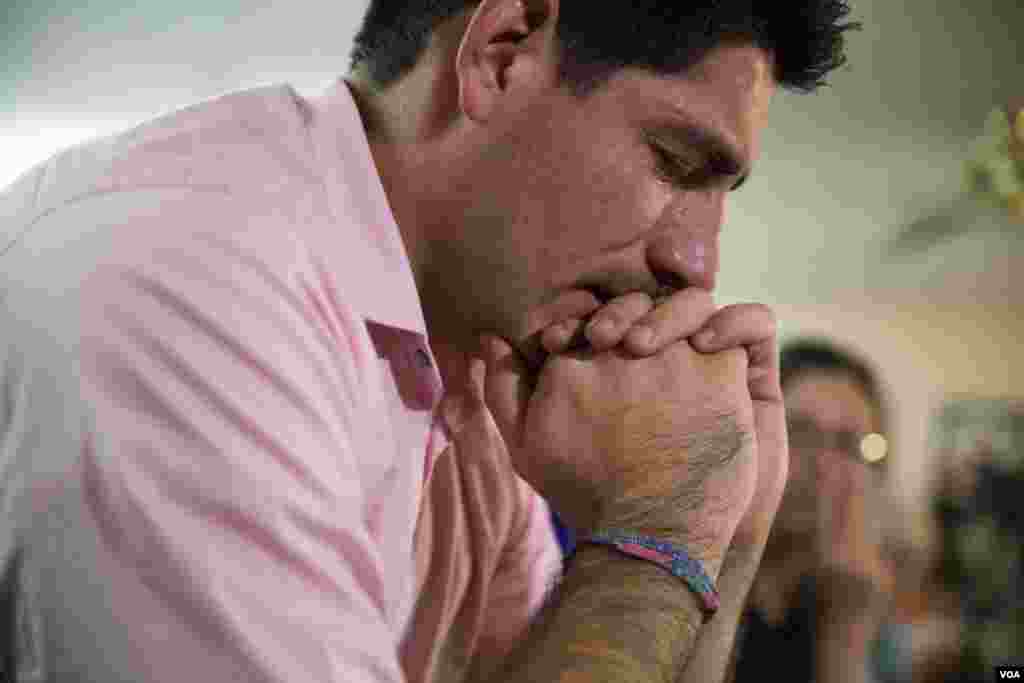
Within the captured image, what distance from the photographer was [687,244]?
0.83m

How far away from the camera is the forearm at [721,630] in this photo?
2.97ft

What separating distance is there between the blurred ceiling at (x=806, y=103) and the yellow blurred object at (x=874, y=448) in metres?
0.25

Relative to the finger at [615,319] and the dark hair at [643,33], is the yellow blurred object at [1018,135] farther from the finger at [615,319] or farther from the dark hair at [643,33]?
the finger at [615,319]

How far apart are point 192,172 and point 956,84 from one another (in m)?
1.44

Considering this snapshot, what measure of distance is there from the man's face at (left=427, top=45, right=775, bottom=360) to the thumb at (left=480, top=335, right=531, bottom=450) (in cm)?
4

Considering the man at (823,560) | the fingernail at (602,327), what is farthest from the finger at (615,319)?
the man at (823,560)

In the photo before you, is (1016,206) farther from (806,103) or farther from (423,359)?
(423,359)

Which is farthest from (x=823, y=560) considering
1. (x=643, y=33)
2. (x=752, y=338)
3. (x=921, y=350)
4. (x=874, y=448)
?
(x=643, y=33)

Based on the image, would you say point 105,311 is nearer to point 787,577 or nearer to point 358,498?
point 358,498

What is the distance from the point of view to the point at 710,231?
33.3 inches

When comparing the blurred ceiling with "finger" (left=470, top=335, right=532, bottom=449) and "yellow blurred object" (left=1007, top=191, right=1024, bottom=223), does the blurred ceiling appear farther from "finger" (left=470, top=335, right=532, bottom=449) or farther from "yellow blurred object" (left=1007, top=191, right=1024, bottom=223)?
"finger" (left=470, top=335, right=532, bottom=449)

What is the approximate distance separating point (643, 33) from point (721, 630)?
0.51 metres

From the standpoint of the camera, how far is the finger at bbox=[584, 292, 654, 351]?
81cm

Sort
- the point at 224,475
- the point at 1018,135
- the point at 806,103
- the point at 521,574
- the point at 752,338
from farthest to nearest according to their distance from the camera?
the point at 1018,135 < the point at 806,103 < the point at 521,574 < the point at 752,338 < the point at 224,475
